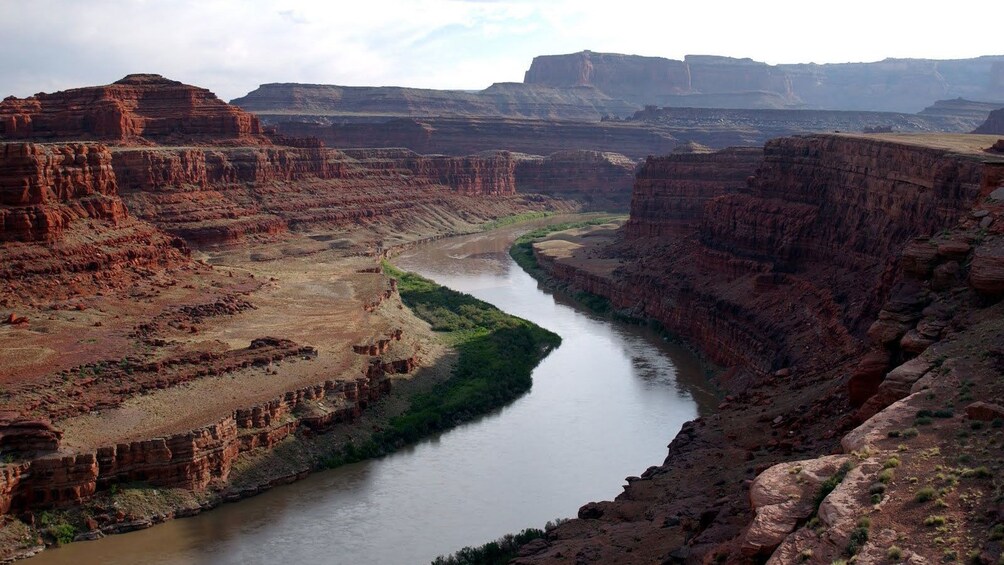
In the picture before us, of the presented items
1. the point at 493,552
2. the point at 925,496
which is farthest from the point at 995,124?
the point at 925,496

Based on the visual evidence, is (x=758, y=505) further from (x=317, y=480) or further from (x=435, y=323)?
(x=435, y=323)

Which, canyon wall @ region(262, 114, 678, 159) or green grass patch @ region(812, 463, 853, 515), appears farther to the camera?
canyon wall @ region(262, 114, 678, 159)

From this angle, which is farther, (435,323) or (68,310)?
(435,323)

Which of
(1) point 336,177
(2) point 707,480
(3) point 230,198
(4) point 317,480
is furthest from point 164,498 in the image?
(1) point 336,177

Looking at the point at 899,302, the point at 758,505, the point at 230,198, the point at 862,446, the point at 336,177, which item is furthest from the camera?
the point at 336,177

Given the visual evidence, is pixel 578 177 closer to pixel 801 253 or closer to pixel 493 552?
pixel 801 253

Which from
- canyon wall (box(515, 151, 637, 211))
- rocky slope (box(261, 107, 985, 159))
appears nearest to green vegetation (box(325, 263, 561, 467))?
canyon wall (box(515, 151, 637, 211))

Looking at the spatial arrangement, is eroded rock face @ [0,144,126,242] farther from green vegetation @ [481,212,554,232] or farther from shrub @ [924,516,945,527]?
green vegetation @ [481,212,554,232]

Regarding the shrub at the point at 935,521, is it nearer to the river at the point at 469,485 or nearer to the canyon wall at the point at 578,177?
the river at the point at 469,485
